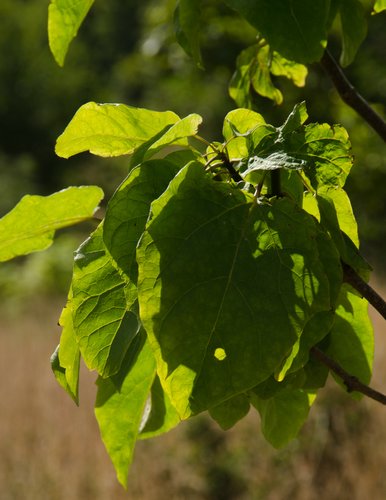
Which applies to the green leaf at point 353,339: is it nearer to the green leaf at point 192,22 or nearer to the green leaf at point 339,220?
the green leaf at point 339,220

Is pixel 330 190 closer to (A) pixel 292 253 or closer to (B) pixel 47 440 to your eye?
(A) pixel 292 253

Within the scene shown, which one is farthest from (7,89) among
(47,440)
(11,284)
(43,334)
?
(47,440)

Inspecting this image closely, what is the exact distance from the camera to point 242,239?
1.59 ft

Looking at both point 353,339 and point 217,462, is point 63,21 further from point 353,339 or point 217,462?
point 217,462

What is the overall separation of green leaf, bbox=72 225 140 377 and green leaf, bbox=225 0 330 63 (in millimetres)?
191

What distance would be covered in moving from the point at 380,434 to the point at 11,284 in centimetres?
830

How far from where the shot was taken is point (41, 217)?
0.67 m

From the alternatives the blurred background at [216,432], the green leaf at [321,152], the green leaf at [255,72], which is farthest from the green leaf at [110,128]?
the blurred background at [216,432]

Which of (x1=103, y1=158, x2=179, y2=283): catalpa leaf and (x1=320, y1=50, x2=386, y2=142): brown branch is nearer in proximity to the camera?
(x1=103, y1=158, x2=179, y2=283): catalpa leaf

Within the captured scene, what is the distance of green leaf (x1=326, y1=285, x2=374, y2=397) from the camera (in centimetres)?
65

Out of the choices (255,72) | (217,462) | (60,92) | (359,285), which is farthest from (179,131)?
(60,92)

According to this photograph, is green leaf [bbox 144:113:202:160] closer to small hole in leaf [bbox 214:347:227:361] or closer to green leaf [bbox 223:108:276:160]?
green leaf [bbox 223:108:276:160]

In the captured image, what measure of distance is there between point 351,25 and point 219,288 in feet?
1.21

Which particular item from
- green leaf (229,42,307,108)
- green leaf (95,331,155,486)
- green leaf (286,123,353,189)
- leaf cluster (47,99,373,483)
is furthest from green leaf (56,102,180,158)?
green leaf (229,42,307,108)
